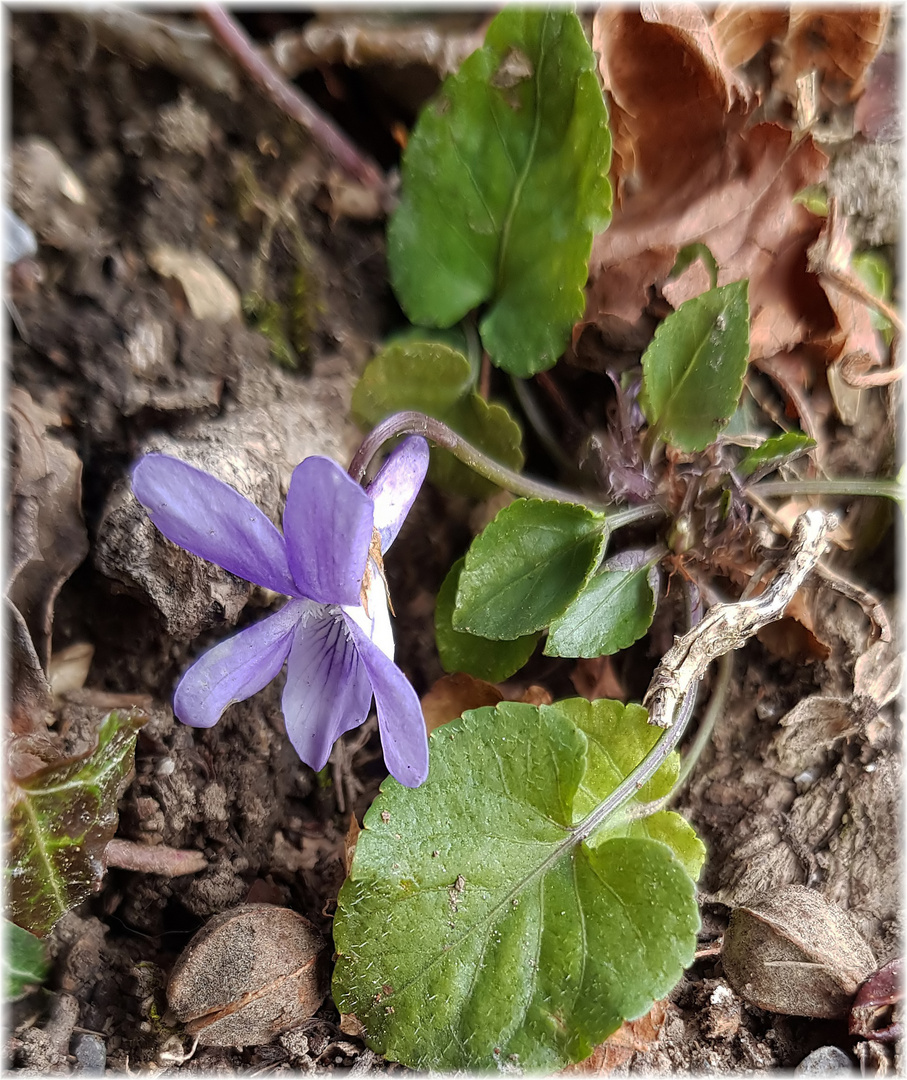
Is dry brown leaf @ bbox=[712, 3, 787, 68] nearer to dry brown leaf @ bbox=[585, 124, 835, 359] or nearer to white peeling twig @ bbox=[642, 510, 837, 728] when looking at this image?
dry brown leaf @ bbox=[585, 124, 835, 359]

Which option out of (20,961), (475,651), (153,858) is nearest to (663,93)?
(475,651)

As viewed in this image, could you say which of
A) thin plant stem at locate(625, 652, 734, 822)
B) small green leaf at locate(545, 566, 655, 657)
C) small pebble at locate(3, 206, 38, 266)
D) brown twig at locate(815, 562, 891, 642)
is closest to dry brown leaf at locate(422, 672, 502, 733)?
small green leaf at locate(545, 566, 655, 657)

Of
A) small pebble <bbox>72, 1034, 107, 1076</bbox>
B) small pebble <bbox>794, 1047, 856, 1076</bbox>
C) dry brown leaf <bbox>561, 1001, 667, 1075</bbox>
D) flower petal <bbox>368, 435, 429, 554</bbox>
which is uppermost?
flower petal <bbox>368, 435, 429, 554</bbox>

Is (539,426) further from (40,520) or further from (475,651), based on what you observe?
(40,520)

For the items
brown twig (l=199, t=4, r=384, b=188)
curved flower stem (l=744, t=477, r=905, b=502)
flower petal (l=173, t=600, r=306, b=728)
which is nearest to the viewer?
flower petal (l=173, t=600, r=306, b=728)

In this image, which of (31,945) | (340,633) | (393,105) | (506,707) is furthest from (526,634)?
(393,105)

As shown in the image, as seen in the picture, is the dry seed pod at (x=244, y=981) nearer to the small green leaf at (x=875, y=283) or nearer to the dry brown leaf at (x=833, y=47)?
the small green leaf at (x=875, y=283)
